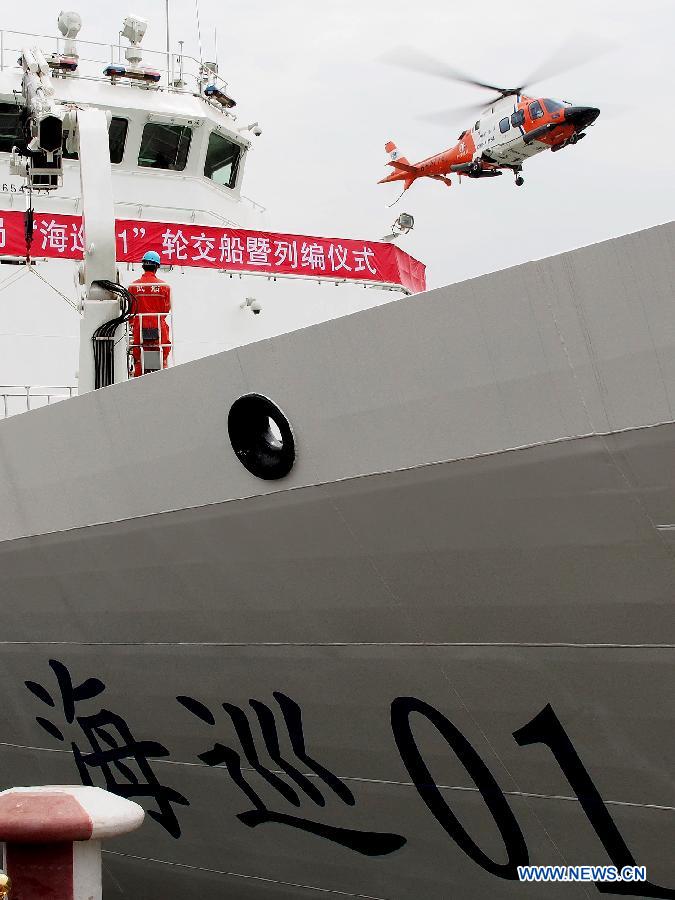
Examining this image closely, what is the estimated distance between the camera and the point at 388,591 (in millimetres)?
4875

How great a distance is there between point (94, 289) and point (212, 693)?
2.80 meters

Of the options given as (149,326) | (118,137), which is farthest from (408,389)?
(118,137)

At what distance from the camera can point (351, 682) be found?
5.15m

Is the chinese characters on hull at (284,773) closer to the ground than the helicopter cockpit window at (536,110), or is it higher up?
closer to the ground

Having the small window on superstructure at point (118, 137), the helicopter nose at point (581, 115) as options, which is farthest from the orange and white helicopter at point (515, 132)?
the small window on superstructure at point (118, 137)

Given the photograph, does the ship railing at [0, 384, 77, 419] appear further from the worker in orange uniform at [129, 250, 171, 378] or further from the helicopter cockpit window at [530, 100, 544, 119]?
the helicopter cockpit window at [530, 100, 544, 119]

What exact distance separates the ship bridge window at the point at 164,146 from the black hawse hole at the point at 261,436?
7395mm

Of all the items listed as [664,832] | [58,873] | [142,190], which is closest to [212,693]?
[58,873]

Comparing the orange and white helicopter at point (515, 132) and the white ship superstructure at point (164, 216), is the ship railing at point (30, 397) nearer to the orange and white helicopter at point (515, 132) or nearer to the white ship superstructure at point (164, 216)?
the white ship superstructure at point (164, 216)

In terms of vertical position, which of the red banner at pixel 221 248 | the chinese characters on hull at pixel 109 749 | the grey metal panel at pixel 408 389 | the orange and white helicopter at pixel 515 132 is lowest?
the chinese characters on hull at pixel 109 749

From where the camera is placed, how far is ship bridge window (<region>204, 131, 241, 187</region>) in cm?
1223

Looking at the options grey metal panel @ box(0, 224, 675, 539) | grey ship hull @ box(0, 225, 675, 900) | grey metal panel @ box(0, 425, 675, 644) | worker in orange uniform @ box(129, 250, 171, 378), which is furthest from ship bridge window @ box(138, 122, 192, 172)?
grey metal panel @ box(0, 425, 675, 644)

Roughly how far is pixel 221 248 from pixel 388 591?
18.7ft

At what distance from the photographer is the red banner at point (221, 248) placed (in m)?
9.59
